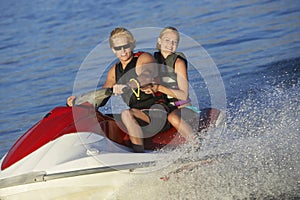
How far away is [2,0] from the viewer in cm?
2022

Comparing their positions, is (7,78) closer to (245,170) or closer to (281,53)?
(281,53)

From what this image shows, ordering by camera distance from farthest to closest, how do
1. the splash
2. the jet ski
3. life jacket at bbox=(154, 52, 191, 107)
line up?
life jacket at bbox=(154, 52, 191, 107) → the splash → the jet ski

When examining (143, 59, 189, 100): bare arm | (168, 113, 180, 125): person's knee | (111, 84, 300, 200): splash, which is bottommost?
(111, 84, 300, 200): splash

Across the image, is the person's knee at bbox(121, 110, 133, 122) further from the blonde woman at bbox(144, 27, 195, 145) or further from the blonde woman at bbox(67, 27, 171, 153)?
the blonde woman at bbox(144, 27, 195, 145)

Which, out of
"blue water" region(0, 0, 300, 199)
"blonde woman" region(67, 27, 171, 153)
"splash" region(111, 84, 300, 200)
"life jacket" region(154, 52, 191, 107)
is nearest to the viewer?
"splash" region(111, 84, 300, 200)

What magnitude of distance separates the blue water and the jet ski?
293 mm

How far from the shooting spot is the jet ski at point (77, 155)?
4.50 m

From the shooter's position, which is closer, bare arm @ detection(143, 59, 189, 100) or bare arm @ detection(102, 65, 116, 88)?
bare arm @ detection(143, 59, 189, 100)

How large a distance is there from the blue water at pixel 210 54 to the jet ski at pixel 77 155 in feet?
0.96

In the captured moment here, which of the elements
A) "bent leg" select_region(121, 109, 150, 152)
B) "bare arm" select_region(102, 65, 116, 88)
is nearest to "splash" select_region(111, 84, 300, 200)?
"bent leg" select_region(121, 109, 150, 152)

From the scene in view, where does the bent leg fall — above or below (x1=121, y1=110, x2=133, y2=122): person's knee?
below

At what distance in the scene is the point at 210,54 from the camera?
10.6 m

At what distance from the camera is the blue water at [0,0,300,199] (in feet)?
18.2

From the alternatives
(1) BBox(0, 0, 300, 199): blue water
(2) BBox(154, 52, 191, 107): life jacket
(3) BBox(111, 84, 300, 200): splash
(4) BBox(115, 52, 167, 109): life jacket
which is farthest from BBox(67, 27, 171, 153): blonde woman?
(1) BBox(0, 0, 300, 199): blue water
